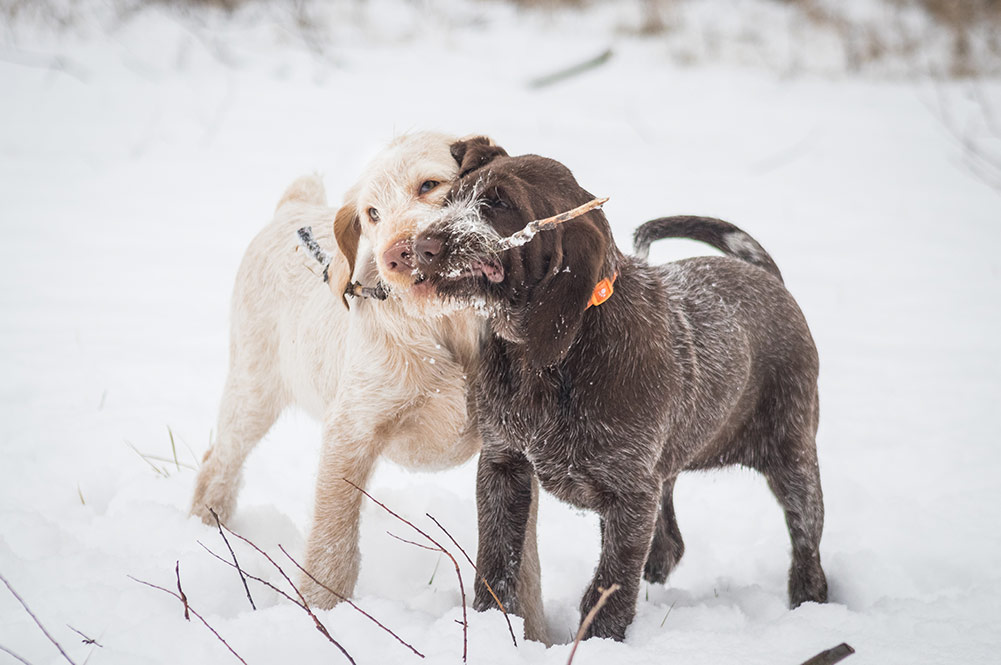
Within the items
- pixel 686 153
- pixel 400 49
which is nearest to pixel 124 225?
pixel 400 49

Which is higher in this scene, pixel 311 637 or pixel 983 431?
pixel 311 637

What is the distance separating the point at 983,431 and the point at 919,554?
1.71 m

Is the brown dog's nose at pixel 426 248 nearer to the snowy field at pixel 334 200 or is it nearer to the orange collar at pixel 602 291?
the orange collar at pixel 602 291

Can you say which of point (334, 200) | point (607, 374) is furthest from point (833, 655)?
point (334, 200)

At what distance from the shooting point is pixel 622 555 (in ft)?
8.56

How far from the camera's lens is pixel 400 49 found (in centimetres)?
1257

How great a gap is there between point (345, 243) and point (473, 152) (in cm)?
62

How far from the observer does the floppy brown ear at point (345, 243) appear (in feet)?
9.64

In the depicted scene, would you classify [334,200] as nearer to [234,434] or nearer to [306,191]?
[306,191]

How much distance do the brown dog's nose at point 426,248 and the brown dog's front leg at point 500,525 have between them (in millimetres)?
845

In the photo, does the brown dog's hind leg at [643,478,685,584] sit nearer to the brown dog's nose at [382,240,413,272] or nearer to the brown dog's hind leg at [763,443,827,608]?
the brown dog's hind leg at [763,443,827,608]

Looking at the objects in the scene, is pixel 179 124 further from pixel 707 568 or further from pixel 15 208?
pixel 707 568

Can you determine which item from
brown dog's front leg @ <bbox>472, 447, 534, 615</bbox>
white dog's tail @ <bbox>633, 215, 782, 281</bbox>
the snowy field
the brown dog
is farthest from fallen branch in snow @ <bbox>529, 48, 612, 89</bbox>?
brown dog's front leg @ <bbox>472, 447, 534, 615</bbox>

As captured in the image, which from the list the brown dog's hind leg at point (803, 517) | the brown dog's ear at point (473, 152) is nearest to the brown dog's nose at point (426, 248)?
the brown dog's ear at point (473, 152)
